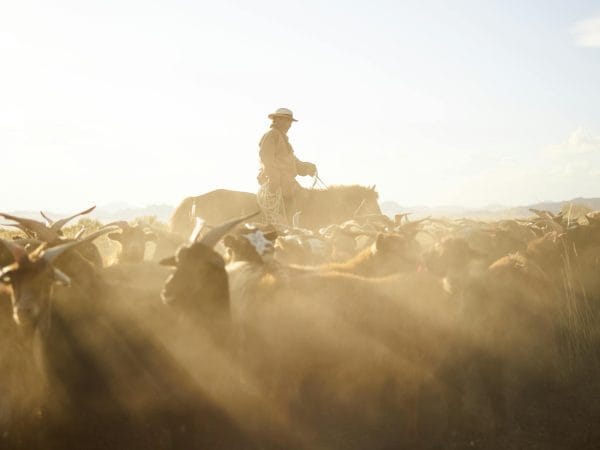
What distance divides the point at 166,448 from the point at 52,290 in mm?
2103

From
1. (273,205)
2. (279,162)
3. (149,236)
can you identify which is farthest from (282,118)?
(149,236)

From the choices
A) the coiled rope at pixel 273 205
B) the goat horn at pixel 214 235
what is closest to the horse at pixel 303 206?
the coiled rope at pixel 273 205

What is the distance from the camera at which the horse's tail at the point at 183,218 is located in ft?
48.2

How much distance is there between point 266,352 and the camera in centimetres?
574

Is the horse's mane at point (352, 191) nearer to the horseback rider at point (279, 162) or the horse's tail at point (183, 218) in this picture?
the horseback rider at point (279, 162)

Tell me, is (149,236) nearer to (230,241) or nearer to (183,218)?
(230,241)

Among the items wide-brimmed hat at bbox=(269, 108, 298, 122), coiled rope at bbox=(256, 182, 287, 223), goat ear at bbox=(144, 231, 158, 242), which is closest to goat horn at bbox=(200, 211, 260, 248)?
goat ear at bbox=(144, 231, 158, 242)

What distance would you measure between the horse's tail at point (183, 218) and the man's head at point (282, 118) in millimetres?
3260

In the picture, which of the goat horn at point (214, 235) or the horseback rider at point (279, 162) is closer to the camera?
the goat horn at point (214, 235)

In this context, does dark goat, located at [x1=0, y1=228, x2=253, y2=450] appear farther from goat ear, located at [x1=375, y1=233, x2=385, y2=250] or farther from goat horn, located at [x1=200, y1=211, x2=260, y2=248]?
goat ear, located at [x1=375, y1=233, x2=385, y2=250]

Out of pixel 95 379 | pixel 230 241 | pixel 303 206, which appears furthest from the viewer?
pixel 303 206

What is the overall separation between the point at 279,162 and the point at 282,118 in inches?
44.2

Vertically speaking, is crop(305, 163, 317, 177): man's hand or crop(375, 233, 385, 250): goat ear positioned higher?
crop(305, 163, 317, 177): man's hand

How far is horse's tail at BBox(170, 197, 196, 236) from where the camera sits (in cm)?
1470
